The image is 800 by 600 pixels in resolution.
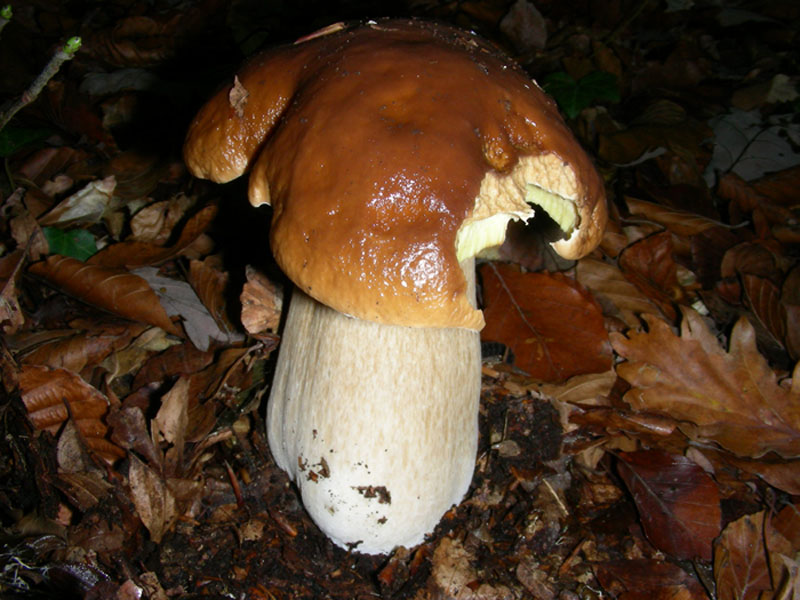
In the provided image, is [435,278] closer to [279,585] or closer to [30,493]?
[279,585]

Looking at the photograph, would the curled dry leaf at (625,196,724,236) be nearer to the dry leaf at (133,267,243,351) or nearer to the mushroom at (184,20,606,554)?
the mushroom at (184,20,606,554)

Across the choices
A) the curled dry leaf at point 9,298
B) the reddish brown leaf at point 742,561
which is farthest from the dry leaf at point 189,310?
the reddish brown leaf at point 742,561

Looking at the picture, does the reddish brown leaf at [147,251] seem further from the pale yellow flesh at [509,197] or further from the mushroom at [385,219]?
the pale yellow flesh at [509,197]

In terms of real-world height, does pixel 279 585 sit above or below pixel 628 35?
below

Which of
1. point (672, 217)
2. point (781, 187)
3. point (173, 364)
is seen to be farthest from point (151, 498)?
point (781, 187)

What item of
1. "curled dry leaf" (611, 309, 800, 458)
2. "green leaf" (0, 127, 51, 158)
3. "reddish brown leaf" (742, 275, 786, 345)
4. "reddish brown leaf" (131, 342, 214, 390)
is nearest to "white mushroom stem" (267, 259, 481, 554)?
"reddish brown leaf" (131, 342, 214, 390)

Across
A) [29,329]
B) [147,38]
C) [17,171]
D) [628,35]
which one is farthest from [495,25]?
[29,329]

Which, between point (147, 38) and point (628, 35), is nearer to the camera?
point (147, 38)
